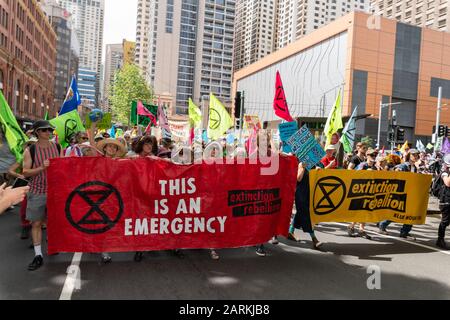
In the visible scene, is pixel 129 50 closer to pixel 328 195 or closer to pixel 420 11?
pixel 420 11

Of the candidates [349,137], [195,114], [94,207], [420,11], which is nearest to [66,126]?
[94,207]

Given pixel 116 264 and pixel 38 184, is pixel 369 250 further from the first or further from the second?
pixel 38 184

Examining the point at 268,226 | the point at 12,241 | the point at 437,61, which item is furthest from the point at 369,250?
the point at 437,61

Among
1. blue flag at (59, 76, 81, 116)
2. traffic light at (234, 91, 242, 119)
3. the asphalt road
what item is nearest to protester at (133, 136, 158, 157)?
the asphalt road

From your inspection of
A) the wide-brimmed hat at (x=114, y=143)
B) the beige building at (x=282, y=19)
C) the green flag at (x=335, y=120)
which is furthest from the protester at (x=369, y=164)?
the beige building at (x=282, y=19)

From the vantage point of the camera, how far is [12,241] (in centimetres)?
647

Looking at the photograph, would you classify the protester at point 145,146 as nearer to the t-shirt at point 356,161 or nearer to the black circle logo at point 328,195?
the black circle logo at point 328,195

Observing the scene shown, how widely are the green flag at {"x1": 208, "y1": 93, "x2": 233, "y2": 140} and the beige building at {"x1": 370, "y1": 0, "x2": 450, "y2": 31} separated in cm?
8981

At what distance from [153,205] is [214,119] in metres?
8.09

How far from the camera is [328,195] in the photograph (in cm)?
705

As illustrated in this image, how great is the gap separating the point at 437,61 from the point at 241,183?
242 feet

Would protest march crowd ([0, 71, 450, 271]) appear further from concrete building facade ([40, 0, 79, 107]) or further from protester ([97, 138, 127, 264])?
concrete building facade ([40, 0, 79, 107])

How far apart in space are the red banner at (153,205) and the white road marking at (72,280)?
0.86 ft

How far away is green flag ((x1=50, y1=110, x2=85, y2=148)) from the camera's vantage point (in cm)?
870
